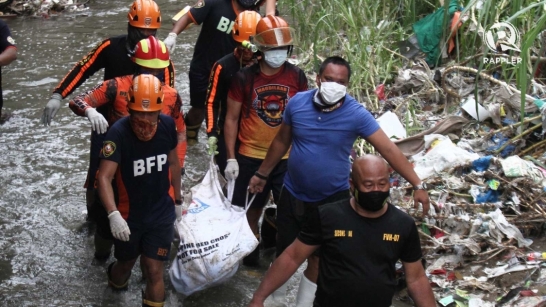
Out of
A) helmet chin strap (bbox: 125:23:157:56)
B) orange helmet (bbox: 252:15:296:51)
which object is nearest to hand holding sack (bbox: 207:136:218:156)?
orange helmet (bbox: 252:15:296:51)

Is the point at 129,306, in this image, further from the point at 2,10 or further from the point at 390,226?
the point at 2,10

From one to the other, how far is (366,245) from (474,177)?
2672 millimetres

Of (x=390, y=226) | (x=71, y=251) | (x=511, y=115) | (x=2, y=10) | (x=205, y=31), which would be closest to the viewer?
(x=390, y=226)

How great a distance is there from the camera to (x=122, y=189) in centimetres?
479

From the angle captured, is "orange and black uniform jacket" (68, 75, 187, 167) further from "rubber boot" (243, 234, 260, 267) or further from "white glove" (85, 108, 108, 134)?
"rubber boot" (243, 234, 260, 267)

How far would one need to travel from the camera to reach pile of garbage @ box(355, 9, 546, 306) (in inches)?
204

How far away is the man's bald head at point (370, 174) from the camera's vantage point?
3.70 metres

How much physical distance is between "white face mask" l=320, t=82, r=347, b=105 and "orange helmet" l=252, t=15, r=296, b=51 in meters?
0.78

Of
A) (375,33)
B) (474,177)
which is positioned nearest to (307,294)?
(474,177)

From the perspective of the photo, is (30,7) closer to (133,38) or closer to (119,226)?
(133,38)

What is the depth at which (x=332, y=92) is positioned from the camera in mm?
4535

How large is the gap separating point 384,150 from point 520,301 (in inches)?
49.1

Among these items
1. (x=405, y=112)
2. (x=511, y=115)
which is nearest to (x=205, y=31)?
(x=405, y=112)

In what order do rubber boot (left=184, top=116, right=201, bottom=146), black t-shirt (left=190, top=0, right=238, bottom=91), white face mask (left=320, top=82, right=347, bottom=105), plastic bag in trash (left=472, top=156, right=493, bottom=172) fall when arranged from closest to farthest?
white face mask (left=320, top=82, right=347, bottom=105), plastic bag in trash (left=472, top=156, right=493, bottom=172), black t-shirt (left=190, top=0, right=238, bottom=91), rubber boot (left=184, top=116, right=201, bottom=146)
